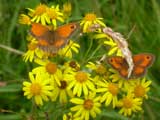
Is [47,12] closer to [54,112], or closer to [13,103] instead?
[54,112]

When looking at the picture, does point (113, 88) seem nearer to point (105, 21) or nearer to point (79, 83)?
point (79, 83)

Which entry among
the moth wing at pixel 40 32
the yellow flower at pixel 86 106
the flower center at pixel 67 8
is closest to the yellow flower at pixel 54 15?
the flower center at pixel 67 8

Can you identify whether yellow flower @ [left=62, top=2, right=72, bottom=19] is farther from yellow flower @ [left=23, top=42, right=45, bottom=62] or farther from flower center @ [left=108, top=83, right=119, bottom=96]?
flower center @ [left=108, top=83, right=119, bottom=96]

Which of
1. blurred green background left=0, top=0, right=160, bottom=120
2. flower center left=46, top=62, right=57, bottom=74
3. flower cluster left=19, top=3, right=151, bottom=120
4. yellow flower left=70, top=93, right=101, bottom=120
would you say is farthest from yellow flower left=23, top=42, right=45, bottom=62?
blurred green background left=0, top=0, right=160, bottom=120

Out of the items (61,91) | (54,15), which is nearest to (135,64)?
(61,91)

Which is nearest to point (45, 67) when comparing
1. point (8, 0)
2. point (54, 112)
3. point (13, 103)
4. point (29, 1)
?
point (54, 112)
